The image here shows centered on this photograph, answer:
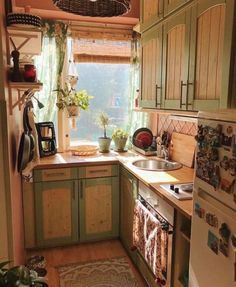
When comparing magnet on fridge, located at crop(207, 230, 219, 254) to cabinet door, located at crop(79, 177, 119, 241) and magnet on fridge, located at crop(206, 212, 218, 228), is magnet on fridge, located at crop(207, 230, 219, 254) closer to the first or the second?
magnet on fridge, located at crop(206, 212, 218, 228)

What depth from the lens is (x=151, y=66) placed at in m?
2.42

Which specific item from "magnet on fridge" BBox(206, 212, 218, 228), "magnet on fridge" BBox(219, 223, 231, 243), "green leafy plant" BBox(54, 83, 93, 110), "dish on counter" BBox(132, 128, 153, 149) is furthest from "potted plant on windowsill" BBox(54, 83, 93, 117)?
"magnet on fridge" BBox(219, 223, 231, 243)

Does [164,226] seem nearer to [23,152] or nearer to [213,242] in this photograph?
[213,242]

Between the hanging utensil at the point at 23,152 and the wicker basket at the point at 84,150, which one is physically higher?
the hanging utensil at the point at 23,152

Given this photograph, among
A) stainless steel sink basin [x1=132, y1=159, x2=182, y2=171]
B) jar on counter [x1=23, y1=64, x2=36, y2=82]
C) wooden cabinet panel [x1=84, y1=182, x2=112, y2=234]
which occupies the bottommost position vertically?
wooden cabinet panel [x1=84, y1=182, x2=112, y2=234]

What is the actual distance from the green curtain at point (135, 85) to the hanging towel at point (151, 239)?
1414mm

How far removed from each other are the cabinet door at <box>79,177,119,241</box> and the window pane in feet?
2.50

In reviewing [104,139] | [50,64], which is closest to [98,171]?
[104,139]

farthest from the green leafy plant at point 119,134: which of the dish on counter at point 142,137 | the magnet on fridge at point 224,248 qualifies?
the magnet on fridge at point 224,248

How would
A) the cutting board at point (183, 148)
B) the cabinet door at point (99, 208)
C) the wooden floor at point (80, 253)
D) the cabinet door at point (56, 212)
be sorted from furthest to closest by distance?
the cabinet door at point (99, 208)
the cabinet door at point (56, 212)
the wooden floor at point (80, 253)
the cutting board at point (183, 148)

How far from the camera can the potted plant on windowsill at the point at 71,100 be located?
312cm

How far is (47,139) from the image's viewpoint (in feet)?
9.74

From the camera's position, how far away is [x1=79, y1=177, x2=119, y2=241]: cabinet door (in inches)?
112

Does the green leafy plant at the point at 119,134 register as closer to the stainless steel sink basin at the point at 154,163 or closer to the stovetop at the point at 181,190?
the stainless steel sink basin at the point at 154,163
